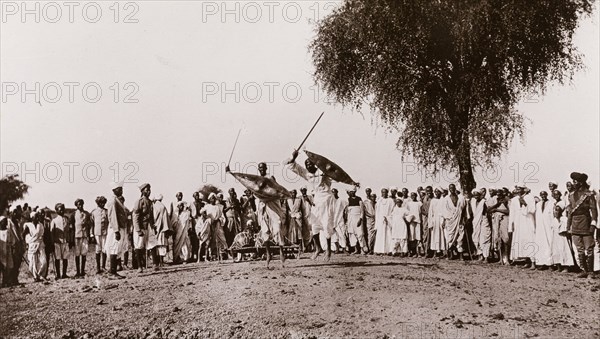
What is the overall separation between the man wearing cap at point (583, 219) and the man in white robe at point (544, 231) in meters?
1.20

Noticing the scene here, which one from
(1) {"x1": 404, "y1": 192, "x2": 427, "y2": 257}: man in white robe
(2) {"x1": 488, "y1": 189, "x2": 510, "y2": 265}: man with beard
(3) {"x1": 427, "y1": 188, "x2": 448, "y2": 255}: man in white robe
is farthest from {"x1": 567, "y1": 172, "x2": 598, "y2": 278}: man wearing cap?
(1) {"x1": 404, "y1": 192, "x2": 427, "y2": 257}: man in white robe

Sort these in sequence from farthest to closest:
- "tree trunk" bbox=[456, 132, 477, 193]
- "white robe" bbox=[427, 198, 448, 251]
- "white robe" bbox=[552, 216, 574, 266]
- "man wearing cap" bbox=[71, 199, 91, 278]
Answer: "tree trunk" bbox=[456, 132, 477, 193] → "white robe" bbox=[427, 198, 448, 251] → "man wearing cap" bbox=[71, 199, 91, 278] → "white robe" bbox=[552, 216, 574, 266]

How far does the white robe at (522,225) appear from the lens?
14.2 m

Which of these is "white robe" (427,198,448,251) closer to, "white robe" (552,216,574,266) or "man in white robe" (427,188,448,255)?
"man in white robe" (427,188,448,255)

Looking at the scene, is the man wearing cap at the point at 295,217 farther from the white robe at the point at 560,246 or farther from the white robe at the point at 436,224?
the white robe at the point at 560,246

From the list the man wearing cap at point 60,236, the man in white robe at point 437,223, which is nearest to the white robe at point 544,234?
the man in white robe at point 437,223

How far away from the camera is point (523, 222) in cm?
1438

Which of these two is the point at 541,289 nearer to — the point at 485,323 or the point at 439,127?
the point at 485,323

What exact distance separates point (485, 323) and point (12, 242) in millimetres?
10007

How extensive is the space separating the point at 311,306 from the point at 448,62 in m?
12.6

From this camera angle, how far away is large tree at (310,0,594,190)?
1734 cm

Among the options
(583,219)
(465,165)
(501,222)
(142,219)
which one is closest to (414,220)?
(501,222)

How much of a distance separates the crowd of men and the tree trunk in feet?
7.67

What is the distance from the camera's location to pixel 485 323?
8266 mm
